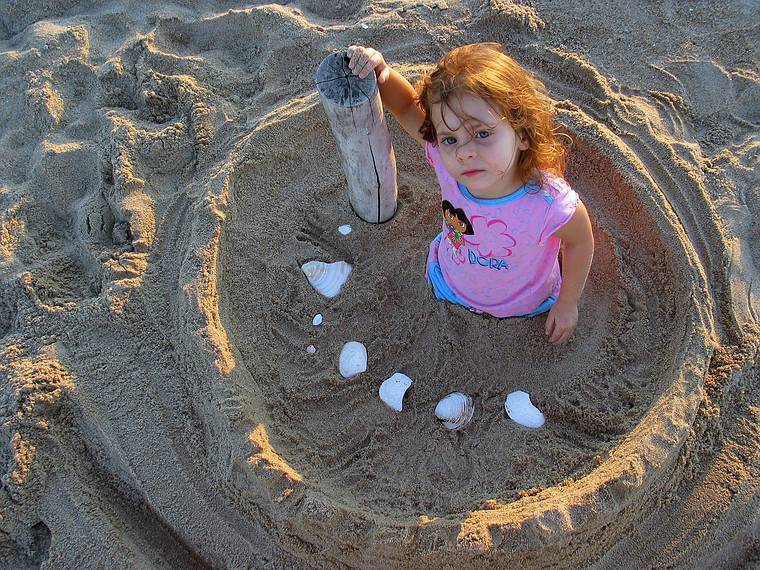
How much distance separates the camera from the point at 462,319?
2889mm

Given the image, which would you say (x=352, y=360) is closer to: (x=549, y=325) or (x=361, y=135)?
(x=549, y=325)

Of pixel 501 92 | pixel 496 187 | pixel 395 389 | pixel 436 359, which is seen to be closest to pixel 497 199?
pixel 496 187

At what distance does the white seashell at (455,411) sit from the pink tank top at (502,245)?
463 mm

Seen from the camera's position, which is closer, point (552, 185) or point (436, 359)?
point (552, 185)

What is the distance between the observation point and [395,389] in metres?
2.75

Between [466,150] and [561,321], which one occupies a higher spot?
[466,150]

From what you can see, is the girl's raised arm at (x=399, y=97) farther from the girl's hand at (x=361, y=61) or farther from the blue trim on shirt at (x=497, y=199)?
the blue trim on shirt at (x=497, y=199)

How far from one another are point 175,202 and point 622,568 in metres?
2.81

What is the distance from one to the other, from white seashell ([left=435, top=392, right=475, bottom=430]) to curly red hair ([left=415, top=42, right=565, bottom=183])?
1.08 meters

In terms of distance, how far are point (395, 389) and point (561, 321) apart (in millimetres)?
841

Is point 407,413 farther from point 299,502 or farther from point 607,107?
point 607,107

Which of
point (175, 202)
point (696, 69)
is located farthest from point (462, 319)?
point (696, 69)

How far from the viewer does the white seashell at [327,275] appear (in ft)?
9.96

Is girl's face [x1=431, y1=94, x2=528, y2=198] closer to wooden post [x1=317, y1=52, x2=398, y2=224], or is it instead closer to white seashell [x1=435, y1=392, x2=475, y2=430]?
wooden post [x1=317, y1=52, x2=398, y2=224]
